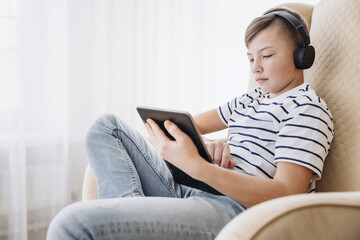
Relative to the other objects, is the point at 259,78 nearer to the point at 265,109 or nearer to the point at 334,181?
the point at 265,109

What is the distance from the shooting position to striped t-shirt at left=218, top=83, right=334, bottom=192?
0.81 meters

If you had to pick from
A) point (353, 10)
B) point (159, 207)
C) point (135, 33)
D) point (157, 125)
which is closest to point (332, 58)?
point (353, 10)

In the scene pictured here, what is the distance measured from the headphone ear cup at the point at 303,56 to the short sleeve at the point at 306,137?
0.11 m

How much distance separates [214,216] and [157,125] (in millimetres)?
260

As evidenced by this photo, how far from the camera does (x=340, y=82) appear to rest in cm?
96

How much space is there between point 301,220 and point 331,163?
458mm

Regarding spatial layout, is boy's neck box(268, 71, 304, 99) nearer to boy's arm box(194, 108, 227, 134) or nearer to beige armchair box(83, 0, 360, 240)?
beige armchair box(83, 0, 360, 240)

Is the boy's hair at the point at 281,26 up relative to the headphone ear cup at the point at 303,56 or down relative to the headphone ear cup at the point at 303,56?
up

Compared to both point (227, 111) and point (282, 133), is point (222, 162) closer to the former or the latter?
point (282, 133)

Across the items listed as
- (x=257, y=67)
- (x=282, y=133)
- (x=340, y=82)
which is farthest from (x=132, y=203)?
(x=340, y=82)

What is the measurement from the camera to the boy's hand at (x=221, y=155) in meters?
0.90

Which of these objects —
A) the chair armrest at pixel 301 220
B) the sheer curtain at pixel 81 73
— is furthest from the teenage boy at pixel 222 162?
the sheer curtain at pixel 81 73

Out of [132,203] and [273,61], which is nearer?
[132,203]

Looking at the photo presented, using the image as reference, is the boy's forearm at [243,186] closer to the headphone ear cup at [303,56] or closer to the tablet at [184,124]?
the tablet at [184,124]
